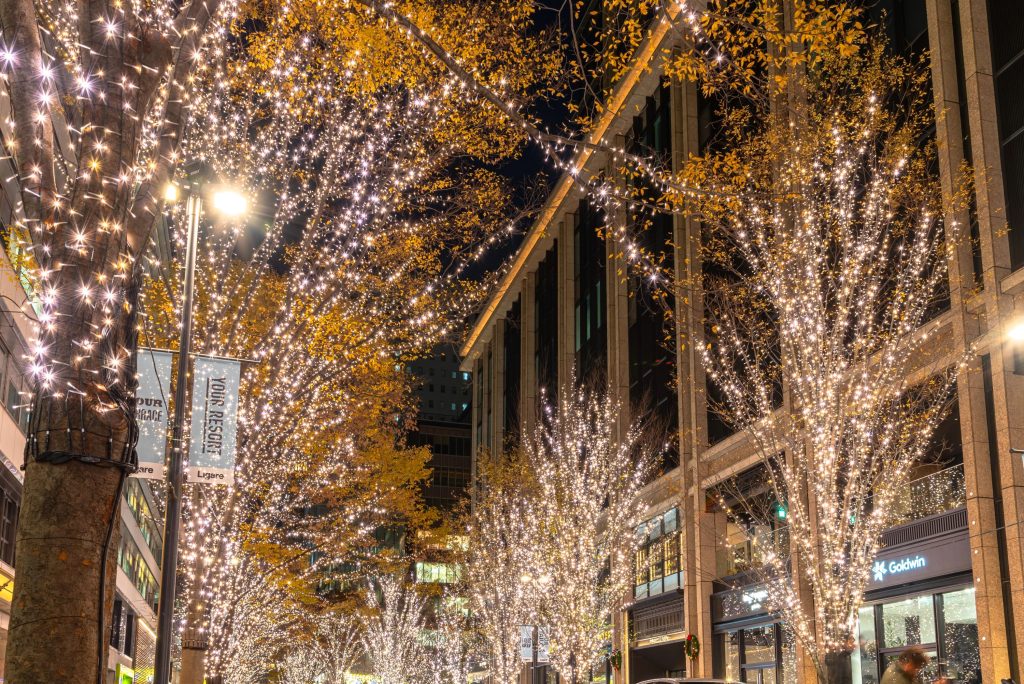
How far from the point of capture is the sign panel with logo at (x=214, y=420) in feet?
40.3

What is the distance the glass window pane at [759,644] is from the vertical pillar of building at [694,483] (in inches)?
78.3

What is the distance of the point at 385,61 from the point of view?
14219 millimetres

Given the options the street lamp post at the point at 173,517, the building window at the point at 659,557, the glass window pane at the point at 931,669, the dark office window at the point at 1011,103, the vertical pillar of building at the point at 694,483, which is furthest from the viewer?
the building window at the point at 659,557

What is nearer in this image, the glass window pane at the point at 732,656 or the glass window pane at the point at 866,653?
the glass window pane at the point at 866,653

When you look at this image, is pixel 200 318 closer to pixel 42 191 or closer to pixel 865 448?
pixel 865 448

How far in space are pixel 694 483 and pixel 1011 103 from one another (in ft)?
51.4

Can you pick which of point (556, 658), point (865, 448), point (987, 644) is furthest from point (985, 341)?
point (556, 658)

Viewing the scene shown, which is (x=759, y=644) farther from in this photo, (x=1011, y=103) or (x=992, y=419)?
(x=1011, y=103)

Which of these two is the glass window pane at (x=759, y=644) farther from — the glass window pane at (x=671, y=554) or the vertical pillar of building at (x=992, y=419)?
the vertical pillar of building at (x=992, y=419)

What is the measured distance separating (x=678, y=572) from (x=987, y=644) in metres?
16.2

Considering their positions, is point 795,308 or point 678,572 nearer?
point 795,308

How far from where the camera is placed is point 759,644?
2608 cm

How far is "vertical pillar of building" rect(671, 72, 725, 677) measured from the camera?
1131 inches

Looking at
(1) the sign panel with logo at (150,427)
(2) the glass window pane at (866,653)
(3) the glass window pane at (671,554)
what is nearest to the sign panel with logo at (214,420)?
(1) the sign panel with logo at (150,427)
